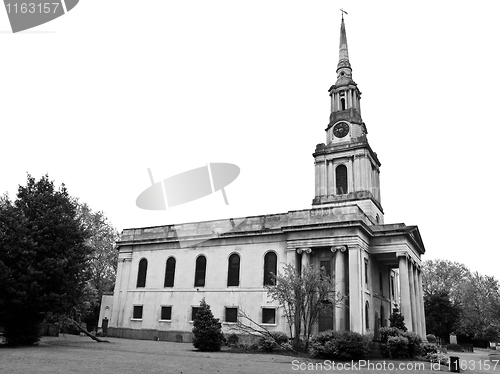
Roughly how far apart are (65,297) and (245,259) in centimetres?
1552

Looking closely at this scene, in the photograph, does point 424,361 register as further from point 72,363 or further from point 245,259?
point 72,363

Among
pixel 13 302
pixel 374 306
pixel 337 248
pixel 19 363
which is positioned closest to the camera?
pixel 19 363

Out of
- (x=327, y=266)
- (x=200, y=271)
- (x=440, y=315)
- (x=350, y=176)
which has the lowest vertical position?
(x=440, y=315)

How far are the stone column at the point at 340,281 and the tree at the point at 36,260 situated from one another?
1716 cm

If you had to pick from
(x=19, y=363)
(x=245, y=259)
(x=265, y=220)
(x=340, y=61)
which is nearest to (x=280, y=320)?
(x=245, y=259)

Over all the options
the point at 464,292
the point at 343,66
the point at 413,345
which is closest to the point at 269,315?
the point at 413,345

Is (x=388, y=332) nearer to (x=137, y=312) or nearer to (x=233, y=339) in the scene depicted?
(x=233, y=339)

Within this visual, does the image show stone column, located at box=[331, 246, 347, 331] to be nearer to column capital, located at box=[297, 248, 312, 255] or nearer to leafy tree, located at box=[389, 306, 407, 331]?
column capital, located at box=[297, 248, 312, 255]

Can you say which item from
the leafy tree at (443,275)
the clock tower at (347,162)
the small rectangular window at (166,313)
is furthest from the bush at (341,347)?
the leafy tree at (443,275)

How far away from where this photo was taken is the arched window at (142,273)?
40.5m

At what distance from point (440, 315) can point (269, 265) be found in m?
32.6

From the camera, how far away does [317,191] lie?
133ft

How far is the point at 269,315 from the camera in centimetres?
3312

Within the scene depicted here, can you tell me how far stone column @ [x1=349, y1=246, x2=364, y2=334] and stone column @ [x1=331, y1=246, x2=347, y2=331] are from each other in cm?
54
